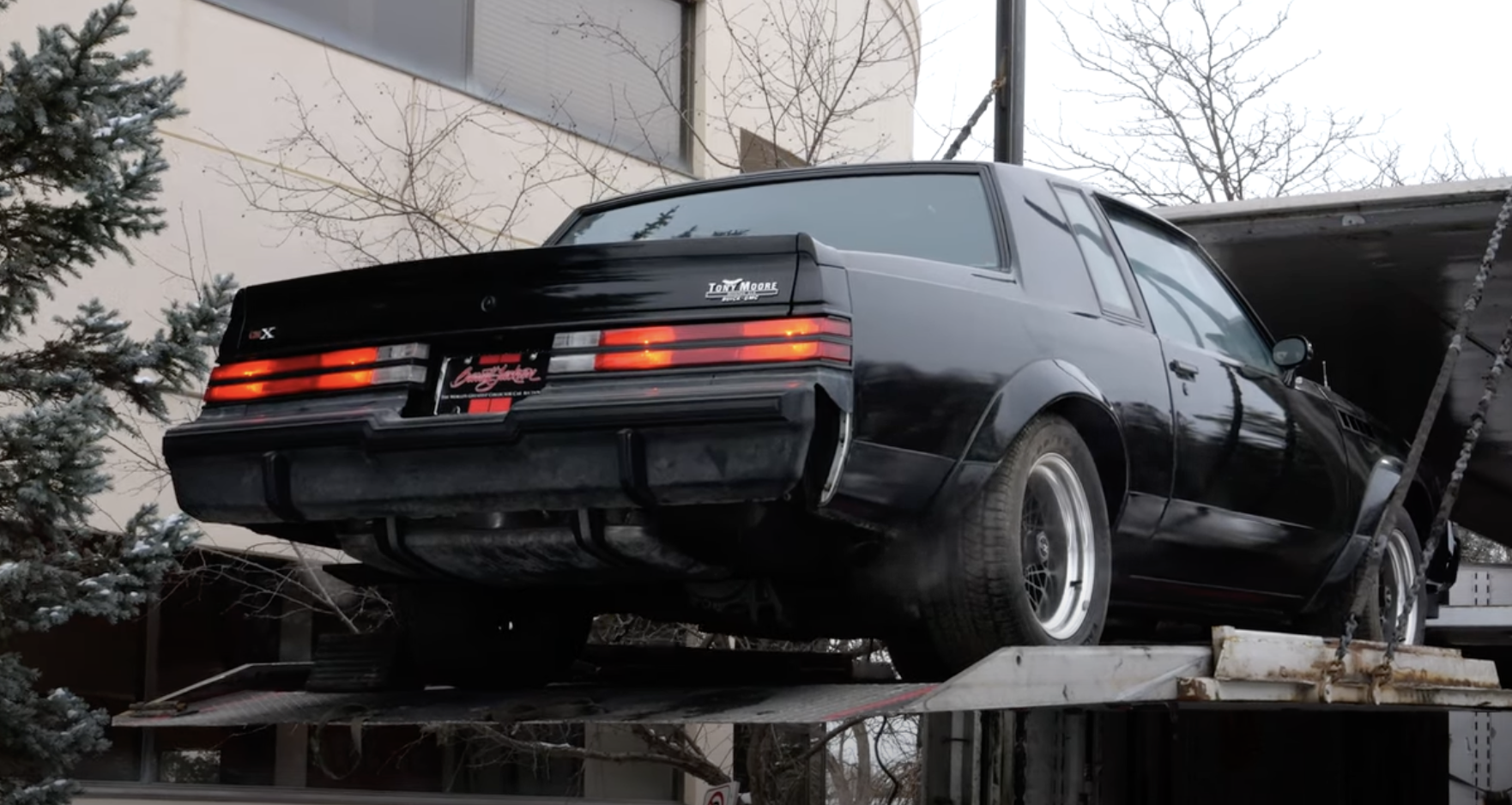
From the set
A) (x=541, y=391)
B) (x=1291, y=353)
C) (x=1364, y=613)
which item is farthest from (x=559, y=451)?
(x=1364, y=613)

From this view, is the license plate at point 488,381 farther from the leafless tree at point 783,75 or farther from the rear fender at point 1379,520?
the leafless tree at point 783,75

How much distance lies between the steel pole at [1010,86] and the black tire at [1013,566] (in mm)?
5079

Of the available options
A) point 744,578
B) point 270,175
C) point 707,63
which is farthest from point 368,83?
point 744,578

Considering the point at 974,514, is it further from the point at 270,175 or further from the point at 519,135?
the point at 519,135

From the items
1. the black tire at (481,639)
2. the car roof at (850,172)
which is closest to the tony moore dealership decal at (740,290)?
the car roof at (850,172)

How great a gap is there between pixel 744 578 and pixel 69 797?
3074mm

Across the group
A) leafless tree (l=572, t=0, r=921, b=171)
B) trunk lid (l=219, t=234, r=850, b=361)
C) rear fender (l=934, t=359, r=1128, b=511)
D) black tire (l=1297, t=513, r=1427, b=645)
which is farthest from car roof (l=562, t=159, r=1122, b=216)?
leafless tree (l=572, t=0, r=921, b=171)

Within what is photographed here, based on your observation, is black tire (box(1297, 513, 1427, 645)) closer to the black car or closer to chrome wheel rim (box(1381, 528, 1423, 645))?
chrome wheel rim (box(1381, 528, 1423, 645))

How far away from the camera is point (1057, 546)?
498 cm

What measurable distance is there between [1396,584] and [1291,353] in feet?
3.51

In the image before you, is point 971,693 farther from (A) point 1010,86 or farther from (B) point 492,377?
(A) point 1010,86

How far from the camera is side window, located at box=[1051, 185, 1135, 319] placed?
559 centimetres

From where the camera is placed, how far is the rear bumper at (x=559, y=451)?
4.14m

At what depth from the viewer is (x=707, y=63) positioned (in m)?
15.7
